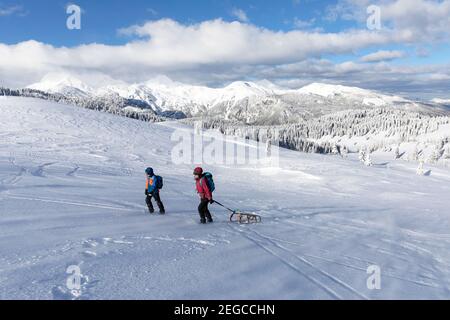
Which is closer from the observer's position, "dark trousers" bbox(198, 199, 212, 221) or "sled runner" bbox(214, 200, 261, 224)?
"dark trousers" bbox(198, 199, 212, 221)

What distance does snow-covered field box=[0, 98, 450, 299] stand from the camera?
278 inches

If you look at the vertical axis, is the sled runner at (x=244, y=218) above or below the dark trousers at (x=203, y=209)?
below

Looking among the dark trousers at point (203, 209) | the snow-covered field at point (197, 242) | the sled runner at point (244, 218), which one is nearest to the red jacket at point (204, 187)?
the dark trousers at point (203, 209)

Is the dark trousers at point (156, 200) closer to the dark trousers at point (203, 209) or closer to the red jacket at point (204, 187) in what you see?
the dark trousers at point (203, 209)

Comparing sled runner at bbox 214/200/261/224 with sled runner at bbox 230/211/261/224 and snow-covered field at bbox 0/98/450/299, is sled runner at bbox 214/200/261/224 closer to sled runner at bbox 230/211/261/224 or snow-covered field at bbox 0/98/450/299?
sled runner at bbox 230/211/261/224

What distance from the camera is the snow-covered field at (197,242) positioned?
707cm

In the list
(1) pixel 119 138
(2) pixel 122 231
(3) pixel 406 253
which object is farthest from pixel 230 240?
(1) pixel 119 138

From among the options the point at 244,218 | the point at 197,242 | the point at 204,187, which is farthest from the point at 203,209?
the point at 197,242

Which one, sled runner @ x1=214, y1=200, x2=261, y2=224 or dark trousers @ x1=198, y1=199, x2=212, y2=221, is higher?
dark trousers @ x1=198, y1=199, x2=212, y2=221

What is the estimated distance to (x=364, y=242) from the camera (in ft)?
41.6

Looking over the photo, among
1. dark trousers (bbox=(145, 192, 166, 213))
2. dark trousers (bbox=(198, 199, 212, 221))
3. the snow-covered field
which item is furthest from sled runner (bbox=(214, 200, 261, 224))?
dark trousers (bbox=(145, 192, 166, 213))

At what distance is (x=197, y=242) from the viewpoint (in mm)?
10203
